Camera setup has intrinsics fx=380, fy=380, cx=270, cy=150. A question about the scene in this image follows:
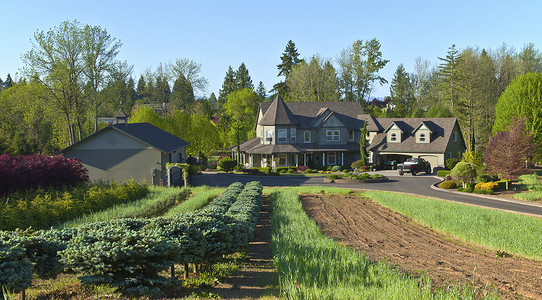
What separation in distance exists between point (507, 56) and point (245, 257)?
224ft

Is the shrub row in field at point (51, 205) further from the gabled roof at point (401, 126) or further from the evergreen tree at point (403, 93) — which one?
the evergreen tree at point (403, 93)

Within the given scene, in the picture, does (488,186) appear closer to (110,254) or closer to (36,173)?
(110,254)

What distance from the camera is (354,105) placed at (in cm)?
5688

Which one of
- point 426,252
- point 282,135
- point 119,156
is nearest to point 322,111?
point 282,135

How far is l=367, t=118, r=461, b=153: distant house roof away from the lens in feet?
156

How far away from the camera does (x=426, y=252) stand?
12.6 meters

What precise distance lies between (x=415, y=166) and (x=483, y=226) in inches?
1143

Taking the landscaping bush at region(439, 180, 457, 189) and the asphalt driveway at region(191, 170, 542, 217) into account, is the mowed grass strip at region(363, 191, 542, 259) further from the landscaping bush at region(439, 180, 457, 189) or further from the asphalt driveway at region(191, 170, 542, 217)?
the landscaping bush at region(439, 180, 457, 189)

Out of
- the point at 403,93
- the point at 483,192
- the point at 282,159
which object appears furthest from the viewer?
the point at 403,93

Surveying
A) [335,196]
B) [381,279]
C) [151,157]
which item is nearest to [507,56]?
[335,196]

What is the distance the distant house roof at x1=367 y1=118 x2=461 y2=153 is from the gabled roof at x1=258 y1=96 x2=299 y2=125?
38.0ft

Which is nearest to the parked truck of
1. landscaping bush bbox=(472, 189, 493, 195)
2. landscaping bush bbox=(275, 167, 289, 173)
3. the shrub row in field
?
landscaping bush bbox=(275, 167, 289, 173)

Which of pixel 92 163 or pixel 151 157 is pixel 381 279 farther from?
pixel 92 163

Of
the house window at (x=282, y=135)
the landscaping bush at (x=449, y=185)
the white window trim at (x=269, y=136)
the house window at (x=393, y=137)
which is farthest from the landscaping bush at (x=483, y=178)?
the white window trim at (x=269, y=136)
